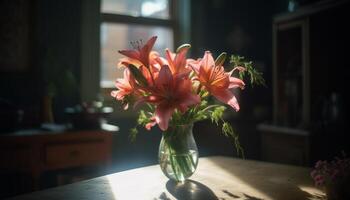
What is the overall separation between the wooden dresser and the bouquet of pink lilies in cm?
115

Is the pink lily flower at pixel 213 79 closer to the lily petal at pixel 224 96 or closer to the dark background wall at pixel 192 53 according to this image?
the lily petal at pixel 224 96

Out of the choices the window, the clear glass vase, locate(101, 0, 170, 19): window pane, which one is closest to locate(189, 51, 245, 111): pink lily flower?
the clear glass vase

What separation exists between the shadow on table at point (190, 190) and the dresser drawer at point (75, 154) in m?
1.18

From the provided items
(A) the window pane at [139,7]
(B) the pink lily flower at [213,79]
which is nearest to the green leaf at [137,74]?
(B) the pink lily flower at [213,79]

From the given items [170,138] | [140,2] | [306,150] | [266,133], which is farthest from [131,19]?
[170,138]

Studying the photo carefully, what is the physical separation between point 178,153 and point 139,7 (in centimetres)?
224

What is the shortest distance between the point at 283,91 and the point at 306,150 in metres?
0.62

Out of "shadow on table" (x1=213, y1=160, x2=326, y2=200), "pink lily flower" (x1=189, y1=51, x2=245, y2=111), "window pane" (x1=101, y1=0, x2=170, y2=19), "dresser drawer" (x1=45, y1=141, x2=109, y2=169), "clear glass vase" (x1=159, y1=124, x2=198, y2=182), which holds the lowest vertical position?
"dresser drawer" (x1=45, y1=141, x2=109, y2=169)

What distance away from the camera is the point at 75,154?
7.85 ft

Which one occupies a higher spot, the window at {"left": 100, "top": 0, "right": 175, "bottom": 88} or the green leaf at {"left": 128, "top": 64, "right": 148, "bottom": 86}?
the window at {"left": 100, "top": 0, "right": 175, "bottom": 88}

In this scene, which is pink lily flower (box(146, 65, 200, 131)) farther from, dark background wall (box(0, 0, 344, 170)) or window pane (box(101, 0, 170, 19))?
window pane (box(101, 0, 170, 19))

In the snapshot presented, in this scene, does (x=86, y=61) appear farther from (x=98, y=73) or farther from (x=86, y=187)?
(x=86, y=187)

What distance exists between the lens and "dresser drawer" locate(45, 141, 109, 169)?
7.56 ft

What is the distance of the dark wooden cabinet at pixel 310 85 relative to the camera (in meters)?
2.75
